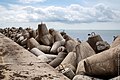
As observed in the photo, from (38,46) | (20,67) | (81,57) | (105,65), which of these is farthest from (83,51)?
(20,67)

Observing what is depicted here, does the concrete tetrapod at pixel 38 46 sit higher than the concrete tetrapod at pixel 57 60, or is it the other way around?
the concrete tetrapod at pixel 38 46

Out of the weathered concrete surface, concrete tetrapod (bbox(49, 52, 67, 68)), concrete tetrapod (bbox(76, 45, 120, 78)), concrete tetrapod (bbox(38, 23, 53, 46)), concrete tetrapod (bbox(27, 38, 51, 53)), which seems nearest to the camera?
the weathered concrete surface

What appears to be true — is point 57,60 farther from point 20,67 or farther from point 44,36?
point 20,67

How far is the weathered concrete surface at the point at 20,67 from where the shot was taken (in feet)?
6.09

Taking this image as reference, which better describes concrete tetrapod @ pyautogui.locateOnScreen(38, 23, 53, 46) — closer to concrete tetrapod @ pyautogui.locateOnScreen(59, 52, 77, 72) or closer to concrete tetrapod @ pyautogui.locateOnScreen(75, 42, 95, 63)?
concrete tetrapod @ pyautogui.locateOnScreen(59, 52, 77, 72)

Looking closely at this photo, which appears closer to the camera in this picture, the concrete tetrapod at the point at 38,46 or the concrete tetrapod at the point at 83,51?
the concrete tetrapod at the point at 83,51

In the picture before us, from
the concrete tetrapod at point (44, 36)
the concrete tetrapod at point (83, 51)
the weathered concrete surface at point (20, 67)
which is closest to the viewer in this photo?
the weathered concrete surface at point (20, 67)

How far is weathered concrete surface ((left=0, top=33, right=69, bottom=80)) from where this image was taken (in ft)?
6.09

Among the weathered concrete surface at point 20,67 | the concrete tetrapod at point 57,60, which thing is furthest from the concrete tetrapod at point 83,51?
the weathered concrete surface at point 20,67

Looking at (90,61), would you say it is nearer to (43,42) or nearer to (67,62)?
(67,62)

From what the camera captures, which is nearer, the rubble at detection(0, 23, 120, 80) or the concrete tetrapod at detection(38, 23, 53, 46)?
the rubble at detection(0, 23, 120, 80)

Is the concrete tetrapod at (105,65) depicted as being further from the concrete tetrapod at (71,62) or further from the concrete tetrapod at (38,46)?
the concrete tetrapod at (38,46)

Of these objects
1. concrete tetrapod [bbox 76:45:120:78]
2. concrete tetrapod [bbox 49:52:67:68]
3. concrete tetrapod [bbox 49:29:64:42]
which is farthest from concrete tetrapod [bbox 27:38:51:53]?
concrete tetrapod [bbox 76:45:120:78]

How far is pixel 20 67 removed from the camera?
6.61 feet
